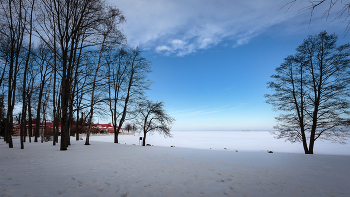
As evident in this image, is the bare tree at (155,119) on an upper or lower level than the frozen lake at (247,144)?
upper

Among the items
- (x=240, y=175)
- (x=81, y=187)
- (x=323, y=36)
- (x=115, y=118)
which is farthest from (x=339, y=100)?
(x=115, y=118)

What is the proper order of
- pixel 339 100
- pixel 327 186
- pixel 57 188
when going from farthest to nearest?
pixel 339 100 → pixel 327 186 → pixel 57 188

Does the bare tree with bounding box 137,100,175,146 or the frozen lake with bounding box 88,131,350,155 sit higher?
the bare tree with bounding box 137,100,175,146

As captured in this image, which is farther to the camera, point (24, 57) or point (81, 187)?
point (24, 57)

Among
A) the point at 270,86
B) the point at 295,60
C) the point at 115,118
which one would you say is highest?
the point at 295,60

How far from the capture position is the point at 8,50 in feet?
40.2

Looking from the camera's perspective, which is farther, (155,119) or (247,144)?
(247,144)

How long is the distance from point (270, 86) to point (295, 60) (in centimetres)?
280

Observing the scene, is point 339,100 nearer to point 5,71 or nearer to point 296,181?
point 296,181

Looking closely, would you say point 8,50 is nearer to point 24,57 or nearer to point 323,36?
point 24,57

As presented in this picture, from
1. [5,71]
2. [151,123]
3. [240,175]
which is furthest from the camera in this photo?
[151,123]

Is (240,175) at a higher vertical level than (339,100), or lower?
lower

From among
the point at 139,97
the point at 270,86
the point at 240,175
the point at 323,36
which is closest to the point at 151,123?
the point at 139,97

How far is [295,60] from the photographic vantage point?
13.5 m
